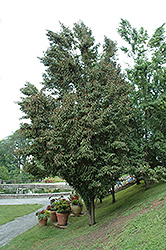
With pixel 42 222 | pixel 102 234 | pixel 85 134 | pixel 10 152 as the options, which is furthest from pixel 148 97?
pixel 10 152

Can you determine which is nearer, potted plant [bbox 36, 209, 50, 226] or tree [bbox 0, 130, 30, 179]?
potted plant [bbox 36, 209, 50, 226]

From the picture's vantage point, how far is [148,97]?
7.69 m

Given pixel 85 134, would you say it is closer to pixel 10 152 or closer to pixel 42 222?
pixel 42 222

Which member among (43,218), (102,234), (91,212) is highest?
(91,212)

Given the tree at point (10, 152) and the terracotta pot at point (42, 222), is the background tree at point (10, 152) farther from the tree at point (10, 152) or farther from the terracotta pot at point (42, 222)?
the terracotta pot at point (42, 222)

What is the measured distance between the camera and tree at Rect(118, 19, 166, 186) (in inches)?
297

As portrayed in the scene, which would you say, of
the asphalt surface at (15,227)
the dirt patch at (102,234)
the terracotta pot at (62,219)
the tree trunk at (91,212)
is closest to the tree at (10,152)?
the asphalt surface at (15,227)

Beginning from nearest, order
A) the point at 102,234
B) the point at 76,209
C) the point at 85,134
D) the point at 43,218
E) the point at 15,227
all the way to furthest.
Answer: the point at 102,234
the point at 85,134
the point at 43,218
the point at 15,227
the point at 76,209

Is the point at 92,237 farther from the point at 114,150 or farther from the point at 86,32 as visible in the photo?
the point at 86,32

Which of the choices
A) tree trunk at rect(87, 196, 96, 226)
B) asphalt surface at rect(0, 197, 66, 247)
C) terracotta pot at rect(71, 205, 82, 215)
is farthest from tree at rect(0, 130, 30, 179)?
tree trunk at rect(87, 196, 96, 226)

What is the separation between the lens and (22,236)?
22.4 ft

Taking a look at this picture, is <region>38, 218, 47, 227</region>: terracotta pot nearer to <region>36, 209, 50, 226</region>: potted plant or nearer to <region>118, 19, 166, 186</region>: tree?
<region>36, 209, 50, 226</region>: potted plant

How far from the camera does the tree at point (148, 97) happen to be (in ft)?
24.7

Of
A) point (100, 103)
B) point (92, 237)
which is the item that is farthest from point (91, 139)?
point (92, 237)
